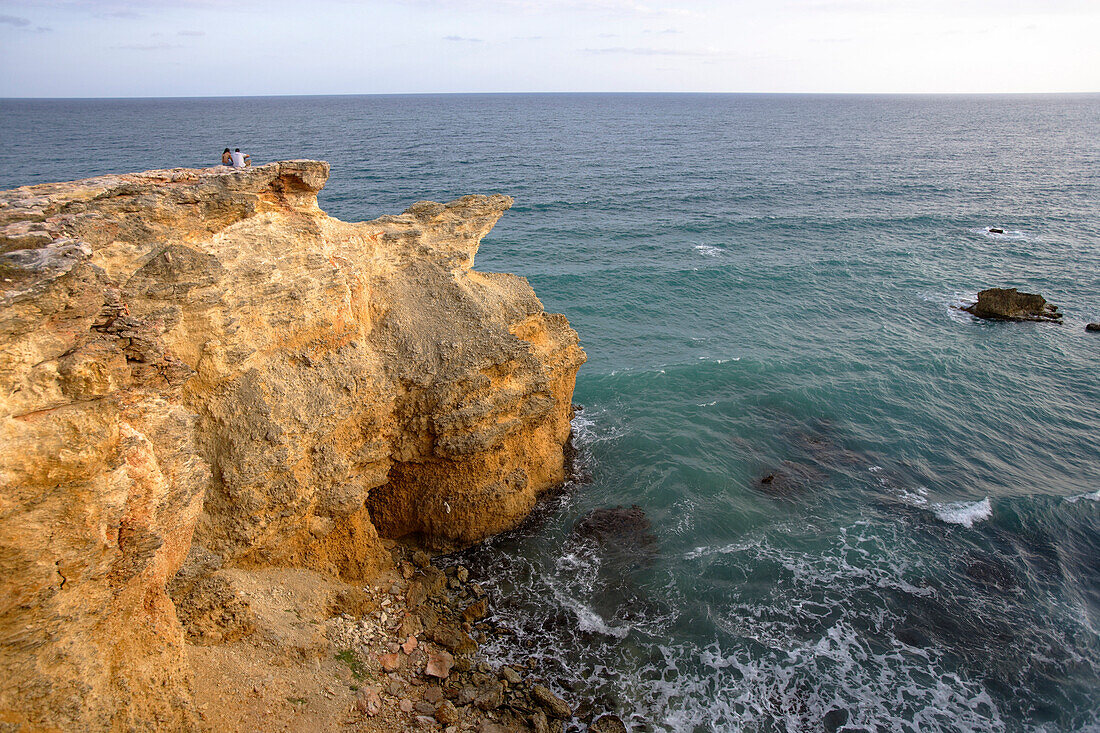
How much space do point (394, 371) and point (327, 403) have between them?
2.35m

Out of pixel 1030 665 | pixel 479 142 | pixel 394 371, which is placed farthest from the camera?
pixel 479 142

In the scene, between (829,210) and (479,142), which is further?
(479,142)

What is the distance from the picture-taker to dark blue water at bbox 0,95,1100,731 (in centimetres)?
1526

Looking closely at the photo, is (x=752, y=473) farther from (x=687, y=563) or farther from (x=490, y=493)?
(x=490, y=493)

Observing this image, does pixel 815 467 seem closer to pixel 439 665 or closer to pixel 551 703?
pixel 551 703

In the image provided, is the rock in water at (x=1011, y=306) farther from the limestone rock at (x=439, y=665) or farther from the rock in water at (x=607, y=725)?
the limestone rock at (x=439, y=665)

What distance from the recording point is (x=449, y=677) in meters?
14.2

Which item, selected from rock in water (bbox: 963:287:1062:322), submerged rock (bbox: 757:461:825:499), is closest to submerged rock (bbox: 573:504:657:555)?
submerged rock (bbox: 757:461:825:499)

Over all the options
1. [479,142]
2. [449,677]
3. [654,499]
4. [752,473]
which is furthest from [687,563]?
[479,142]

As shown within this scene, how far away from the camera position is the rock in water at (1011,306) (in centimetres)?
3656

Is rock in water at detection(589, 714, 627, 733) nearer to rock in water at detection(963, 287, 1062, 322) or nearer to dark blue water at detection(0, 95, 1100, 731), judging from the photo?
dark blue water at detection(0, 95, 1100, 731)

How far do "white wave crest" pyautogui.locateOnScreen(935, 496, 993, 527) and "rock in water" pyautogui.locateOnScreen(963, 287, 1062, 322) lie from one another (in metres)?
20.5

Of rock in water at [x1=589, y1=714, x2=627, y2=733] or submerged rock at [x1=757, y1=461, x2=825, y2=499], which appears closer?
rock in water at [x1=589, y1=714, x2=627, y2=733]

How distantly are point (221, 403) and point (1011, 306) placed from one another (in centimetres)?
4265
